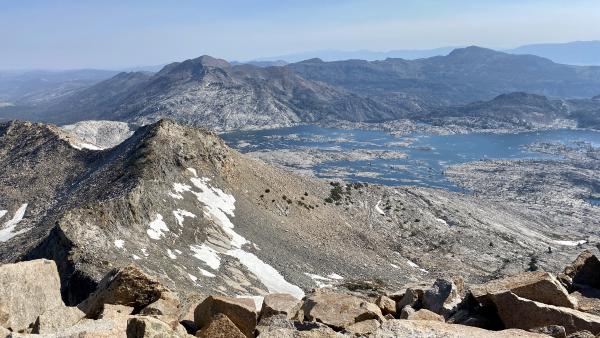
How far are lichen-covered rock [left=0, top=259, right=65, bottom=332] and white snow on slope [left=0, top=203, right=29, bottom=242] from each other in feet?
176

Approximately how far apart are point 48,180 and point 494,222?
107568 mm

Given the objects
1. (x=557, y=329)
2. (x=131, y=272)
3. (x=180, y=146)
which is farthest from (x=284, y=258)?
(x=557, y=329)

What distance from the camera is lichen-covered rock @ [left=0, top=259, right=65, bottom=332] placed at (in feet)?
58.6

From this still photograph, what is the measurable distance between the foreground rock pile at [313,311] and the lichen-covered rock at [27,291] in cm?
4

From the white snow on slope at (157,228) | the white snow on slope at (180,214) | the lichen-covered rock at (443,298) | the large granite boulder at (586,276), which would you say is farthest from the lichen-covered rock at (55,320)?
the white snow on slope at (180,214)

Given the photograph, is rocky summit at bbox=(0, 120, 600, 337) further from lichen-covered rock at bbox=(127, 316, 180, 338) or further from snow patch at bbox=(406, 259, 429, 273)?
snow patch at bbox=(406, 259, 429, 273)

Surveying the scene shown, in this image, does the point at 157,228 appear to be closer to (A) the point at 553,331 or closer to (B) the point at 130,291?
(B) the point at 130,291

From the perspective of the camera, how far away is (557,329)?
14.1m

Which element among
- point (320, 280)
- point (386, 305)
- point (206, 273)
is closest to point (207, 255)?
point (206, 273)

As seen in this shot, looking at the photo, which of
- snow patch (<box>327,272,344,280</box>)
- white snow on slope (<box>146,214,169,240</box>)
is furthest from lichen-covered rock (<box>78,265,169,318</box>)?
snow patch (<box>327,272,344,280</box>)

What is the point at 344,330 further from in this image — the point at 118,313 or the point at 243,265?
the point at 243,265

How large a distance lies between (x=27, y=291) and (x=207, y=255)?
130 feet

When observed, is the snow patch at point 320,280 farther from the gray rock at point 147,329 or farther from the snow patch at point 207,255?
the gray rock at point 147,329

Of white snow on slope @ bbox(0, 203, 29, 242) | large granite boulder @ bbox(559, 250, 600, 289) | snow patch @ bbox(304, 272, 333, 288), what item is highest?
large granite boulder @ bbox(559, 250, 600, 289)
